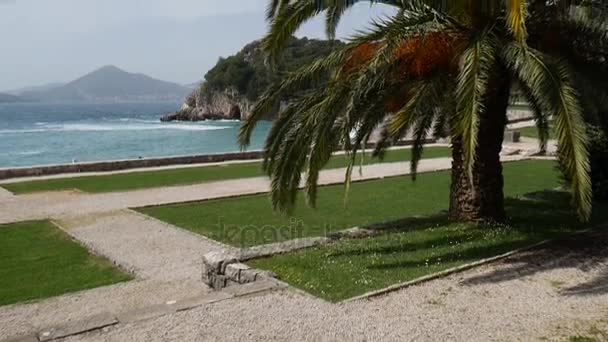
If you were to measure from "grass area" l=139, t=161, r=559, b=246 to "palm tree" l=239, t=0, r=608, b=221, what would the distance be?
2161 millimetres

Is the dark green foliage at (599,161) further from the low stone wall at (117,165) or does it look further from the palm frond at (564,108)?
the low stone wall at (117,165)

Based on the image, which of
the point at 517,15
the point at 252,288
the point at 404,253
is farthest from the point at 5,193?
the point at 517,15

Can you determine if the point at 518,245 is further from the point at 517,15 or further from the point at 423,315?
the point at 517,15

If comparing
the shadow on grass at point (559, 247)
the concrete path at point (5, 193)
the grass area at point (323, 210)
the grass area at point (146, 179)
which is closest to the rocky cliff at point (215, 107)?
the grass area at point (146, 179)

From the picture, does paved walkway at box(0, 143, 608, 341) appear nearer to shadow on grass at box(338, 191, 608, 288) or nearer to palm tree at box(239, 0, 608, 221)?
shadow on grass at box(338, 191, 608, 288)

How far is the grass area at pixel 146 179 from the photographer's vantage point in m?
17.8

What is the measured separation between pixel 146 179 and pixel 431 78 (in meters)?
13.4

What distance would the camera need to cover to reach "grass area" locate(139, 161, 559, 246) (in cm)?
1080

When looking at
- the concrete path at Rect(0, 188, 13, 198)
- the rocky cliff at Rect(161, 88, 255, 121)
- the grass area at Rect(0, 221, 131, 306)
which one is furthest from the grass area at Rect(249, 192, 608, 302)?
the rocky cliff at Rect(161, 88, 255, 121)

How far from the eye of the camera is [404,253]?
779cm

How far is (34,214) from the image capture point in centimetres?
1354

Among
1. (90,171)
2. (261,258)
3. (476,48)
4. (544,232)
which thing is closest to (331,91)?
(476,48)

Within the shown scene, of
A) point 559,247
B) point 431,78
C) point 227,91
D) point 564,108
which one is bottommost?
point 559,247

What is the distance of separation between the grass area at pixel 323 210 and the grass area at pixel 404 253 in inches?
72.2
